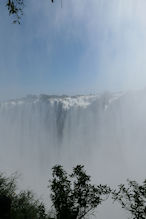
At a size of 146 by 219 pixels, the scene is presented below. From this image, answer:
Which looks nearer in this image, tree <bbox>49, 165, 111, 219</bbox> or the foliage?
tree <bbox>49, 165, 111, 219</bbox>

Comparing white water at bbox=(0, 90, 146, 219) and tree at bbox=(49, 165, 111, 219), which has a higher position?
white water at bbox=(0, 90, 146, 219)

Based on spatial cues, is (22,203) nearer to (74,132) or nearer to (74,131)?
(74,132)

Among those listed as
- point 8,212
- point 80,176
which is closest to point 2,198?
point 8,212

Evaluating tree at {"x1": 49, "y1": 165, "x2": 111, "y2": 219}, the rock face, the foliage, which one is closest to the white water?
the rock face

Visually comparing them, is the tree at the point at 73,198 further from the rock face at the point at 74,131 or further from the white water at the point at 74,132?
the rock face at the point at 74,131

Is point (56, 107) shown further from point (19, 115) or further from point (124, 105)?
point (124, 105)

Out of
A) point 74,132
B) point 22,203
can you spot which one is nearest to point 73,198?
point 22,203

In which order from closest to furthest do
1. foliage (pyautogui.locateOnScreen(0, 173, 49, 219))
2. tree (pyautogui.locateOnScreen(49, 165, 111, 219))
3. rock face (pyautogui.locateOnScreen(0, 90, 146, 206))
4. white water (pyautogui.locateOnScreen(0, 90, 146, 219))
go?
tree (pyautogui.locateOnScreen(49, 165, 111, 219)) → foliage (pyautogui.locateOnScreen(0, 173, 49, 219)) → white water (pyautogui.locateOnScreen(0, 90, 146, 219)) → rock face (pyautogui.locateOnScreen(0, 90, 146, 206))

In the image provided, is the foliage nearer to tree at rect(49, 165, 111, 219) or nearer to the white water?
tree at rect(49, 165, 111, 219)
